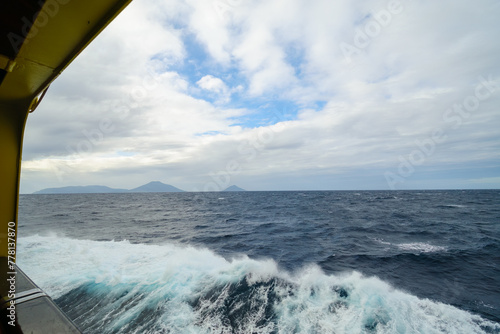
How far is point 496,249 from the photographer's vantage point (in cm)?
1252

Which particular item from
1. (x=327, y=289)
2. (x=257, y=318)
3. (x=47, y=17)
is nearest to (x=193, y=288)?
(x=257, y=318)

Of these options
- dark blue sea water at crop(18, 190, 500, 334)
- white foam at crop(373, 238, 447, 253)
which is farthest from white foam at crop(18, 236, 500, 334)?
white foam at crop(373, 238, 447, 253)

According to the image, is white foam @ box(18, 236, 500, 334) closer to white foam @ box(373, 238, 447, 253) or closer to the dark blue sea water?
the dark blue sea water

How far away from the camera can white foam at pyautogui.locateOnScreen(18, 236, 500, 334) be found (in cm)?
530

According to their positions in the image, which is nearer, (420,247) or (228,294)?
(228,294)

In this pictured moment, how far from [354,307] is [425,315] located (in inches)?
72.1

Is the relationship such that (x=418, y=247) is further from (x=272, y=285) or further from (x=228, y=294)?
(x=228, y=294)

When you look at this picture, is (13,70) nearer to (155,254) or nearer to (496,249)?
(155,254)

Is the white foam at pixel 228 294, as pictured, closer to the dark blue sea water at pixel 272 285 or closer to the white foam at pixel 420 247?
the dark blue sea water at pixel 272 285

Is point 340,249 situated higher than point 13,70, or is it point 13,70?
point 13,70

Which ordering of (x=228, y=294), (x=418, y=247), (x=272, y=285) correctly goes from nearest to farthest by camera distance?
1. (x=228, y=294)
2. (x=272, y=285)
3. (x=418, y=247)

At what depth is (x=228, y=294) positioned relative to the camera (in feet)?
21.9

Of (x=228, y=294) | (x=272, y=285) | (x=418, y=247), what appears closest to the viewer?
(x=228, y=294)

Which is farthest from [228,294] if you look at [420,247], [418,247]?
[420,247]
